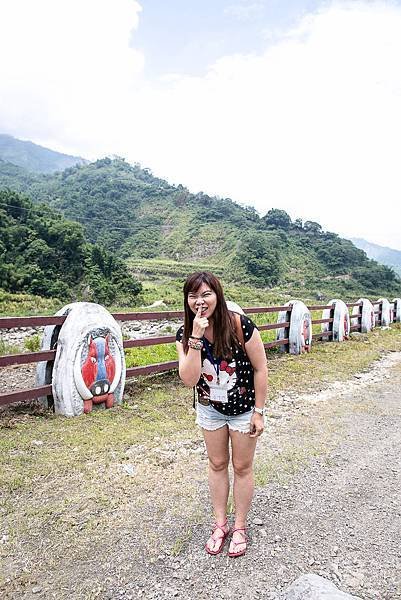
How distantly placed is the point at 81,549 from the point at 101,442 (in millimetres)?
1415

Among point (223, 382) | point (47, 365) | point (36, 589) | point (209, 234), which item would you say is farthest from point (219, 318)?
point (209, 234)

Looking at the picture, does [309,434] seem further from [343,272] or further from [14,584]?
[343,272]

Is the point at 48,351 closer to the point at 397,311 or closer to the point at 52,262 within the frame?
the point at 397,311

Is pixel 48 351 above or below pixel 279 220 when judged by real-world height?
below

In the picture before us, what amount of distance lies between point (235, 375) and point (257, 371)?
0.38 ft

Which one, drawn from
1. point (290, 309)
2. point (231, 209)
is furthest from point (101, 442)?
point (231, 209)

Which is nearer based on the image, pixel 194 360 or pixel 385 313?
pixel 194 360

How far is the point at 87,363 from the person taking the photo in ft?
14.8

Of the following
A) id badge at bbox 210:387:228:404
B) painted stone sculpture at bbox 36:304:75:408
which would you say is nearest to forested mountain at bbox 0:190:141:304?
painted stone sculpture at bbox 36:304:75:408

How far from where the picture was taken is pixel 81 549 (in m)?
2.46

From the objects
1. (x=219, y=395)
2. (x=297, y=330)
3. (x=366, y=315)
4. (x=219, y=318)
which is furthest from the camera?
(x=366, y=315)

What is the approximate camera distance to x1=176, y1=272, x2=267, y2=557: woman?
2248mm

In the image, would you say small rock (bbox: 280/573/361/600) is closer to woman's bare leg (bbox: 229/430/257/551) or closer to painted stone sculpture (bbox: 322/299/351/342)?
woman's bare leg (bbox: 229/430/257/551)

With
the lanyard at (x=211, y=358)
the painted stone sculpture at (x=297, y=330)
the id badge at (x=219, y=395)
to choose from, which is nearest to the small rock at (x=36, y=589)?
the id badge at (x=219, y=395)
